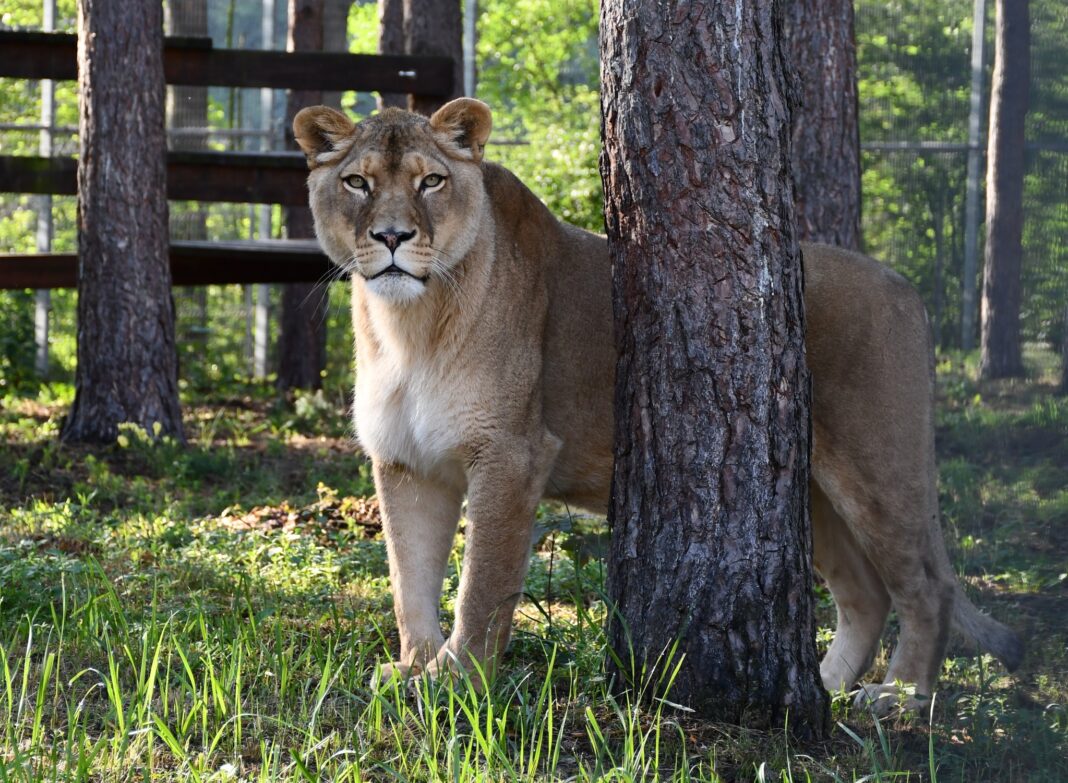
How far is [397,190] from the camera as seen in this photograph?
14.1ft

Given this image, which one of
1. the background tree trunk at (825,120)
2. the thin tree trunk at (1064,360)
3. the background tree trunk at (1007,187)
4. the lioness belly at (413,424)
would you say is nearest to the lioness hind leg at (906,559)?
the background tree trunk at (1007,187)

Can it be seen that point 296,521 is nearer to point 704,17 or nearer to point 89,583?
point 89,583

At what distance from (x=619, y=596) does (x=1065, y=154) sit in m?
1.78

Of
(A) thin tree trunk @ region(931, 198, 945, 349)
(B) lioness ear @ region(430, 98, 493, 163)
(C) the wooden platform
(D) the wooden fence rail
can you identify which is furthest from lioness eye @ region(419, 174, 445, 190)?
(C) the wooden platform

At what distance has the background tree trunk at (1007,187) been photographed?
13.6 ft

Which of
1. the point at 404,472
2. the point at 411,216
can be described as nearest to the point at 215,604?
the point at 404,472

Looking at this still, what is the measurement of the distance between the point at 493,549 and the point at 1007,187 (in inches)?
83.6

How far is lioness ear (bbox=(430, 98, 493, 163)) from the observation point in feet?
14.6

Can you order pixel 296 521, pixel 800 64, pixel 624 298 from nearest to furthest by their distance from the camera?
1. pixel 624 298
2. pixel 800 64
3. pixel 296 521

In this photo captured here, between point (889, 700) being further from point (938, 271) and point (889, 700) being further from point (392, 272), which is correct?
point (938, 271)

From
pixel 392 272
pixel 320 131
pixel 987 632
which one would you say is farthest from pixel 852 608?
pixel 320 131

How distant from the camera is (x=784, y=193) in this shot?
3742 mm

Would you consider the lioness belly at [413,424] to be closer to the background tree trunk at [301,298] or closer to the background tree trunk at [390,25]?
the background tree trunk at [301,298]

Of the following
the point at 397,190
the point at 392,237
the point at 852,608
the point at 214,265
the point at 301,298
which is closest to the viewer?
the point at 392,237
